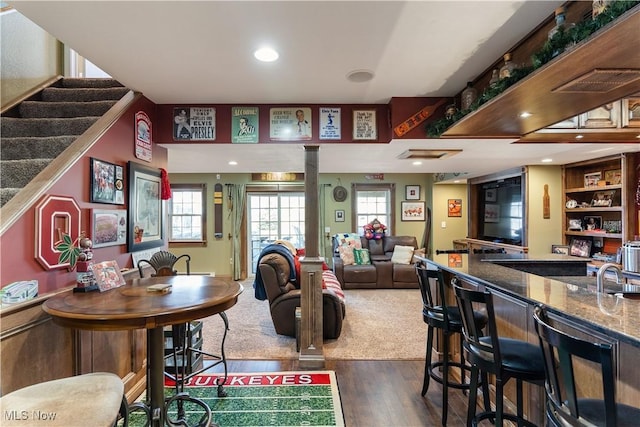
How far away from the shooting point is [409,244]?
6613mm

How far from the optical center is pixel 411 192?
734 centimetres

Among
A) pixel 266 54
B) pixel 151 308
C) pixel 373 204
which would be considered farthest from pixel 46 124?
pixel 373 204

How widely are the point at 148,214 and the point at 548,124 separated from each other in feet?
11.3

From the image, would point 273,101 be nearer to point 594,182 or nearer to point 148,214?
point 148,214

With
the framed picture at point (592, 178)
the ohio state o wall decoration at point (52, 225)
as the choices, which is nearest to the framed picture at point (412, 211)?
the framed picture at point (592, 178)

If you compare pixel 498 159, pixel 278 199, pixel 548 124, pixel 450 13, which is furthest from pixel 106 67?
pixel 278 199

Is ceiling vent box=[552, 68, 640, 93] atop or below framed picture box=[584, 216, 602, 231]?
atop

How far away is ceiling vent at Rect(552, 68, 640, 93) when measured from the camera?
1633 mm

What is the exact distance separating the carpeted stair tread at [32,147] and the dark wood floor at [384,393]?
7.39ft

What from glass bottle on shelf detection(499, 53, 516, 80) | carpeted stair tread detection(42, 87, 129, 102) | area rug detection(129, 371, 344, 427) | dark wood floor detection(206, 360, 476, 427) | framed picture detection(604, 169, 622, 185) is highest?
carpeted stair tread detection(42, 87, 129, 102)

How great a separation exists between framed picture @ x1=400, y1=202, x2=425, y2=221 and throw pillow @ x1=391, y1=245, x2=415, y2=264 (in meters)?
1.03

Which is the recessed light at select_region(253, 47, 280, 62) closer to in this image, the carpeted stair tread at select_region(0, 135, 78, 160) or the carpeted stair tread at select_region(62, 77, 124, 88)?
the carpeted stair tread at select_region(0, 135, 78, 160)

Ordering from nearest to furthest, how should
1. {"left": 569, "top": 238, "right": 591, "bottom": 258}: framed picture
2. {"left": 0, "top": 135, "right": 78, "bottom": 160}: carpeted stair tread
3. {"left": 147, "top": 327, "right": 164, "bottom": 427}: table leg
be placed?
{"left": 147, "top": 327, "right": 164, "bottom": 427}: table leg → {"left": 0, "top": 135, "right": 78, "bottom": 160}: carpeted stair tread → {"left": 569, "top": 238, "right": 591, "bottom": 258}: framed picture

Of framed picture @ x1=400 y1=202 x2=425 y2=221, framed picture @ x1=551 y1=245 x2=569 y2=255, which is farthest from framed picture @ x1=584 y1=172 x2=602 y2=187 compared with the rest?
framed picture @ x1=400 y1=202 x2=425 y2=221
